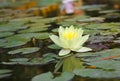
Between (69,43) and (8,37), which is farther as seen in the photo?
(8,37)

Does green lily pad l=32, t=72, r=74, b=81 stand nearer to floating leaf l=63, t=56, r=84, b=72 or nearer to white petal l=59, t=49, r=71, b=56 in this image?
floating leaf l=63, t=56, r=84, b=72

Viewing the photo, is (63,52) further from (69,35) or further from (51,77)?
(51,77)

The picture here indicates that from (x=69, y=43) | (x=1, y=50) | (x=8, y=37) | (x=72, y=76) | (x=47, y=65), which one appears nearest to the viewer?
(x=72, y=76)

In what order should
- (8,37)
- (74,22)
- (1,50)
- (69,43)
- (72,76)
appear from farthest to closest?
(74,22), (8,37), (1,50), (69,43), (72,76)

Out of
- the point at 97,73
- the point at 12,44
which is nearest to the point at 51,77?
the point at 97,73

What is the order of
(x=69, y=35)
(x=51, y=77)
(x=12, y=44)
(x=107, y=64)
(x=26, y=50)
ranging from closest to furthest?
(x=51, y=77), (x=107, y=64), (x=69, y=35), (x=26, y=50), (x=12, y=44)

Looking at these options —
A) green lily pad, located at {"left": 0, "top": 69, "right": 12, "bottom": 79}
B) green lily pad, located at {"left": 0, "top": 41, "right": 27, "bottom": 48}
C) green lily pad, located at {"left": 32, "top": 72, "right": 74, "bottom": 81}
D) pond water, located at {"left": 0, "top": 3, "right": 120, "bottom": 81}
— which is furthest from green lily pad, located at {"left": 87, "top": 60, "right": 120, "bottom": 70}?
green lily pad, located at {"left": 0, "top": 41, "right": 27, "bottom": 48}

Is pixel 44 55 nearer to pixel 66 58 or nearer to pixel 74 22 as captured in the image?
pixel 66 58

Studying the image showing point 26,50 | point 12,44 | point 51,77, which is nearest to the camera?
point 51,77

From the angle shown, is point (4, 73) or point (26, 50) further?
point (26, 50)

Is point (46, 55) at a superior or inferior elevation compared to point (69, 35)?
inferior

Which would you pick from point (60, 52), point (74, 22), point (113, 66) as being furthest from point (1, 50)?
point (74, 22)
